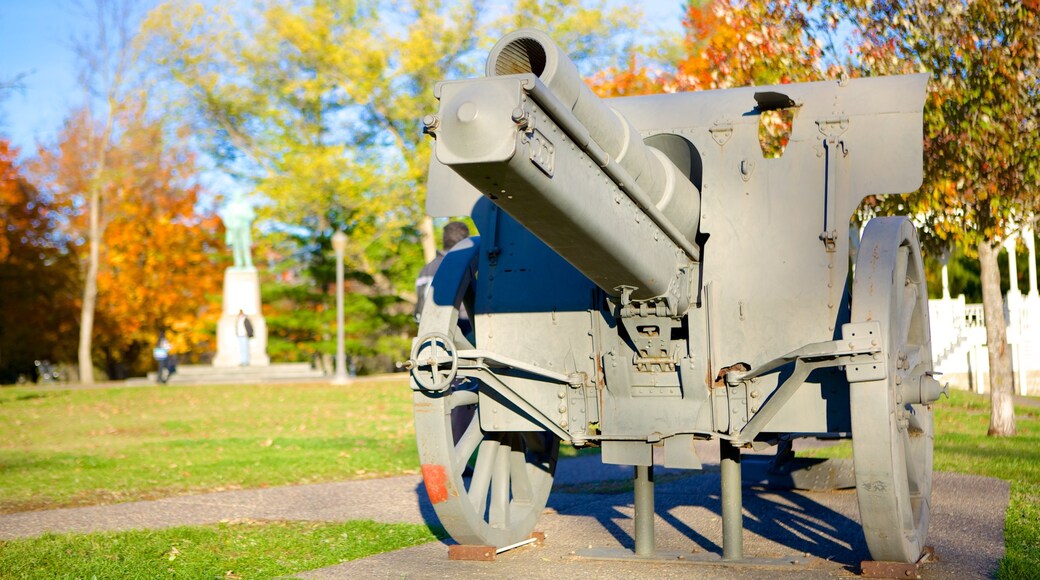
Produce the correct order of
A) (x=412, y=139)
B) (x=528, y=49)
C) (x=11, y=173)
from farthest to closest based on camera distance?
1. (x=11, y=173)
2. (x=412, y=139)
3. (x=528, y=49)

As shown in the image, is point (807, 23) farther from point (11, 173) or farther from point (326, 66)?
point (11, 173)

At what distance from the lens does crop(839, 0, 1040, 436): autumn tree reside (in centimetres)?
1030

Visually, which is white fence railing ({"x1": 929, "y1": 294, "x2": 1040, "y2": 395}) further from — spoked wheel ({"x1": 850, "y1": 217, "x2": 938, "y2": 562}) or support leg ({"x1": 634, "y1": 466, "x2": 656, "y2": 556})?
support leg ({"x1": 634, "y1": 466, "x2": 656, "y2": 556})

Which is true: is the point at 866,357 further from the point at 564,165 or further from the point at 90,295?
the point at 90,295

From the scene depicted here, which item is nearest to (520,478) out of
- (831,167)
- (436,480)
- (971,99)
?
(436,480)

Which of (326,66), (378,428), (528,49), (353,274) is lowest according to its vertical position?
(378,428)

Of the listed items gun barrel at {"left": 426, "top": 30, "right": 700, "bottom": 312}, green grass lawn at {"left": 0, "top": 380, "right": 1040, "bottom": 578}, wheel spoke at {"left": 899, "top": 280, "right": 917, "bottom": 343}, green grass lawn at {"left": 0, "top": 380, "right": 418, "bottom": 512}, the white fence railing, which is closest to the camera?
gun barrel at {"left": 426, "top": 30, "right": 700, "bottom": 312}

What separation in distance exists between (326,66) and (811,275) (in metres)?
28.5

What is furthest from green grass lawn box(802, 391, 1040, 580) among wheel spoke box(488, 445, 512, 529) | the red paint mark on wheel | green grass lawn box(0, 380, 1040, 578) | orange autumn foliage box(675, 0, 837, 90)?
orange autumn foliage box(675, 0, 837, 90)

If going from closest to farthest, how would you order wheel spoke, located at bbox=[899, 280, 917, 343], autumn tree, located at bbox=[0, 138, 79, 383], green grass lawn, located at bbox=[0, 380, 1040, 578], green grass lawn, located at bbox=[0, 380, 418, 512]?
wheel spoke, located at bbox=[899, 280, 917, 343]
green grass lawn, located at bbox=[0, 380, 1040, 578]
green grass lawn, located at bbox=[0, 380, 418, 512]
autumn tree, located at bbox=[0, 138, 79, 383]

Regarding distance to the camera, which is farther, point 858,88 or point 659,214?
point 858,88

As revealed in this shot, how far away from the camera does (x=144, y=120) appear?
35.5 metres

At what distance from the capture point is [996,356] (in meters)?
11.8

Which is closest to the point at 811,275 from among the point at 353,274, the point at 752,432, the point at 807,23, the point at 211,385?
the point at 752,432
